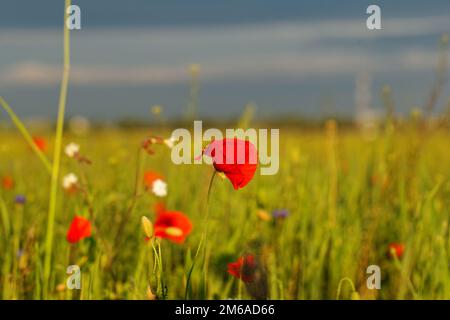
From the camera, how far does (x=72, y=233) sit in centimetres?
175

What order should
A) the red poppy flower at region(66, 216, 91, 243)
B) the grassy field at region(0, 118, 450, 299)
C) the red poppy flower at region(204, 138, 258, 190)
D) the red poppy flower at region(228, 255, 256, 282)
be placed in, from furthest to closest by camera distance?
the grassy field at region(0, 118, 450, 299)
the red poppy flower at region(66, 216, 91, 243)
the red poppy flower at region(228, 255, 256, 282)
the red poppy flower at region(204, 138, 258, 190)

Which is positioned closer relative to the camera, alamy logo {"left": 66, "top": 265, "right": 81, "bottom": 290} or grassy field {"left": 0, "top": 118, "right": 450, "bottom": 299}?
alamy logo {"left": 66, "top": 265, "right": 81, "bottom": 290}

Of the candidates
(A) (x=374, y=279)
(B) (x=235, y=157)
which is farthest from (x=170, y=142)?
(A) (x=374, y=279)

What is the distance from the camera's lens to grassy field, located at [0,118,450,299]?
186 cm

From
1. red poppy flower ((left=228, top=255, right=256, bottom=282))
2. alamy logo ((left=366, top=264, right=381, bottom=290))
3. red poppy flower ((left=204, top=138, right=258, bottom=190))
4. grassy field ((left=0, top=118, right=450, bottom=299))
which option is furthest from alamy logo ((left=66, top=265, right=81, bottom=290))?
alamy logo ((left=366, top=264, right=381, bottom=290))

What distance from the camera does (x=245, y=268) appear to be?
1.66 m

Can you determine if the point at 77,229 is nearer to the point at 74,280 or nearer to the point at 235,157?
the point at 74,280

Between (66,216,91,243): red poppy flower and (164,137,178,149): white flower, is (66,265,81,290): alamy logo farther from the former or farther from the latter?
(164,137,178,149): white flower

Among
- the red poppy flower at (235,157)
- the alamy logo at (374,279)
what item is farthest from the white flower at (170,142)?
the alamy logo at (374,279)

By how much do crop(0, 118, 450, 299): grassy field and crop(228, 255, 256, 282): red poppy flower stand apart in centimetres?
2

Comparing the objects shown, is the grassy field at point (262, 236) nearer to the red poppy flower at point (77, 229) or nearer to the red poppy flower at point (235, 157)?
the red poppy flower at point (77, 229)
